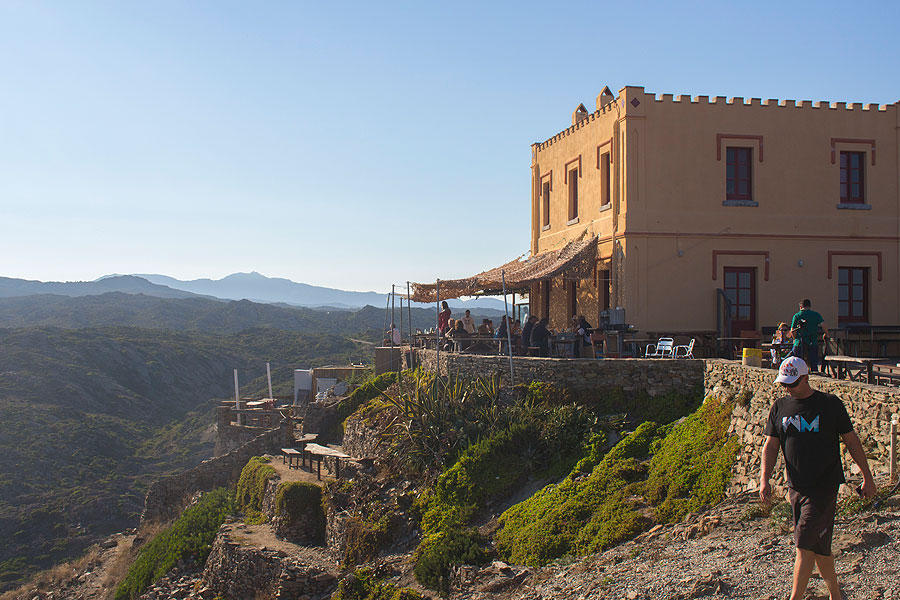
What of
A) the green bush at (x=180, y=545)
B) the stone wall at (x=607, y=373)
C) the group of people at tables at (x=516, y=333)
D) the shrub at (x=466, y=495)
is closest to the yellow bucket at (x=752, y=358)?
the stone wall at (x=607, y=373)

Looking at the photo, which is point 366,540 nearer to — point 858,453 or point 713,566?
point 713,566

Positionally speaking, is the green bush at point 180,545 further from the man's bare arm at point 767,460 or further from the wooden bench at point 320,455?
the man's bare arm at point 767,460

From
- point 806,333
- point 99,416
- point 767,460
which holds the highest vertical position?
point 806,333

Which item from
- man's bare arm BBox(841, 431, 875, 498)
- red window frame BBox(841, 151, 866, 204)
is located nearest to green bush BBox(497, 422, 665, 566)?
man's bare arm BBox(841, 431, 875, 498)

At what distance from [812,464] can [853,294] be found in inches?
626

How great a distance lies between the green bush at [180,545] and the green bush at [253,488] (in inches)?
15.2

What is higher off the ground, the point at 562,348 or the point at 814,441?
the point at 562,348

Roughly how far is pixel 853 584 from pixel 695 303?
12783 mm

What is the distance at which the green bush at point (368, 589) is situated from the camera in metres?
12.3

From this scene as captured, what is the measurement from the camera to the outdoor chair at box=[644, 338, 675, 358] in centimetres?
1706

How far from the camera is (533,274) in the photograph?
19.9 m

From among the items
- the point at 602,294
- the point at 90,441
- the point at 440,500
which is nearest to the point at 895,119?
the point at 602,294

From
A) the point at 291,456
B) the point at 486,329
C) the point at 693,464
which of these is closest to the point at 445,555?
the point at 693,464

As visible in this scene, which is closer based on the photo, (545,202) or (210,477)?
(545,202)
